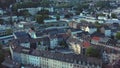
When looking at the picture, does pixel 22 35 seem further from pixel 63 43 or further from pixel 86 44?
pixel 86 44

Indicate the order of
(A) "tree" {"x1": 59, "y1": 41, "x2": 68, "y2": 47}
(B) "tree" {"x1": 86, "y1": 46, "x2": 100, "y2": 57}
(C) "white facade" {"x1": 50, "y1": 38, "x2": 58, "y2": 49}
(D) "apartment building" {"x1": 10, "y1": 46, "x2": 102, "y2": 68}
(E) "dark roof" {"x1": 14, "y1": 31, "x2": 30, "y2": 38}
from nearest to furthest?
(D) "apartment building" {"x1": 10, "y1": 46, "x2": 102, "y2": 68}
(B) "tree" {"x1": 86, "y1": 46, "x2": 100, "y2": 57}
(A) "tree" {"x1": 59, "y1": 41, "x2": 68, "y2": 47}
(C) "white facade" {"x1": 50, "y1": 38, "x2": 58, "y2": 49}
(E) "dark roof" {"x1": 14, "y1": 31, "x2": 30, "y2": 38}

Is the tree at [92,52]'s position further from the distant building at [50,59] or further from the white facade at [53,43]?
the white facade at [53,43]

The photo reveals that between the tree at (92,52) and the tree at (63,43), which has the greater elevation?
the tree at (92,52)

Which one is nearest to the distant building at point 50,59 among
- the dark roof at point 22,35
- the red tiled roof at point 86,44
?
the red tiled roof at point 86,44

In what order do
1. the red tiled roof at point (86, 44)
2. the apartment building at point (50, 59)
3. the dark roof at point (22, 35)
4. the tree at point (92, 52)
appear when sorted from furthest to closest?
the dark roof at point (22, 35) → the red tiled roof at point (86, 44) → the tree at point (92, 52) → the apartment building at point (50, 59)

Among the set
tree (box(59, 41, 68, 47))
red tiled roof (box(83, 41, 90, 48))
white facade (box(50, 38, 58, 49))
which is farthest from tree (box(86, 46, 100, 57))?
white facade (box(50, 38, 58, 49))

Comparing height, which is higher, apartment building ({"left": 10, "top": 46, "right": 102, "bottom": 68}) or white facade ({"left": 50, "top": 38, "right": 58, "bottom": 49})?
apartment building ({"left": 10, "top": 46, "right": 102, "bottom": 68})

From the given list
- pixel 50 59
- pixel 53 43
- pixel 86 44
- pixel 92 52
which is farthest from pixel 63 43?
pixel 50 59

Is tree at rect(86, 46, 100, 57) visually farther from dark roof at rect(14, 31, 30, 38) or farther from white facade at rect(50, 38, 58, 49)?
dark roof at rect(14, 31, 30, 38)

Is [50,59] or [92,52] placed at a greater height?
[50,59]

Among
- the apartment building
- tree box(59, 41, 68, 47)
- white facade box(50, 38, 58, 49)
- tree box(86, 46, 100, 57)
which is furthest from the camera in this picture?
white facade box(50, 38, 58, 49)

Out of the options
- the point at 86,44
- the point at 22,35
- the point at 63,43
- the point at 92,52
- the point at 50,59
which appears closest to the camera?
the point at 50,59

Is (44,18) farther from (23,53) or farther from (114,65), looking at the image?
(114,65)
